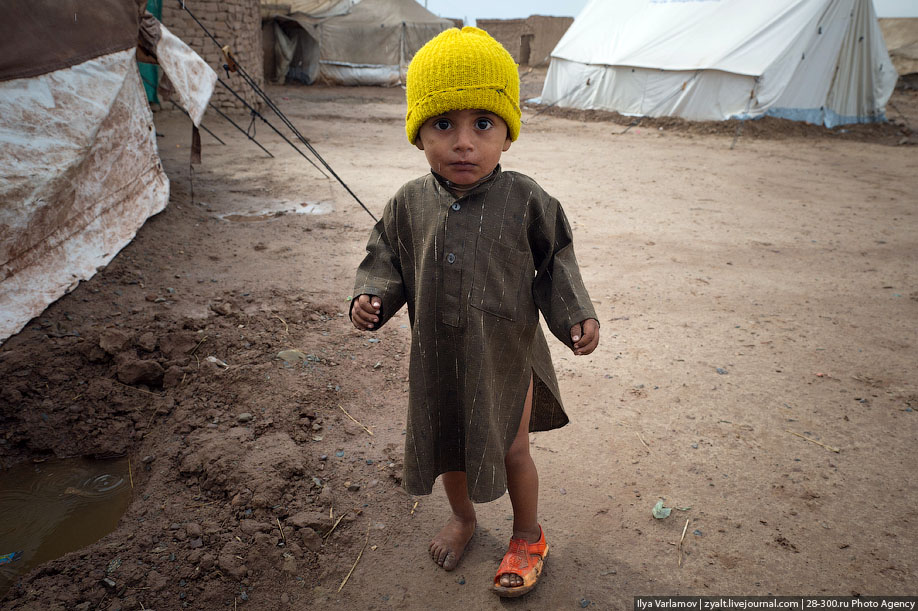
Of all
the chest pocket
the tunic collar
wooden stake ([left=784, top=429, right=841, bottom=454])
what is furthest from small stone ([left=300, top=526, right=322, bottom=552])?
wooden stake ([left=784, top=429, right=841, bottom=454])

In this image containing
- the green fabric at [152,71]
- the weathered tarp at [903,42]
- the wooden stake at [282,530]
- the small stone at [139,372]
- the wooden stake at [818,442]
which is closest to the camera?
the wooden stake at [282,530]

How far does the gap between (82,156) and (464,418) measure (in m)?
3.12

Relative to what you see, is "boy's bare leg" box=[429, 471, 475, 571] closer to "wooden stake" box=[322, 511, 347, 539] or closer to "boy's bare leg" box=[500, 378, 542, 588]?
"boy's bare leg" box=[500, 378, 542, 588]

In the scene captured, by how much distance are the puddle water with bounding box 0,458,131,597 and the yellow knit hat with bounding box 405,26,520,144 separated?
5.94 feet

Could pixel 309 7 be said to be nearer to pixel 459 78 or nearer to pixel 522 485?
pixel 459 78

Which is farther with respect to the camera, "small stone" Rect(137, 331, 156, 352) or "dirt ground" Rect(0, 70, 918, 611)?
"small stone" Rect(137, 331, 156, 352)

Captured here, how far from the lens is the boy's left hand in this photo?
148 cm

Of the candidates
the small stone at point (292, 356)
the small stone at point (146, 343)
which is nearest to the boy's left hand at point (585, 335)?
the small stone at point (292, 356)

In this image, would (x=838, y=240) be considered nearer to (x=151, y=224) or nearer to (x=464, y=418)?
(x=464, y=418)

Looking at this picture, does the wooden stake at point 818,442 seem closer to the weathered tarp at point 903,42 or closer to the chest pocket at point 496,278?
the chest pocket at point 496,278

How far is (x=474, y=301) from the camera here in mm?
1483

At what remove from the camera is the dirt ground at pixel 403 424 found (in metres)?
1.76

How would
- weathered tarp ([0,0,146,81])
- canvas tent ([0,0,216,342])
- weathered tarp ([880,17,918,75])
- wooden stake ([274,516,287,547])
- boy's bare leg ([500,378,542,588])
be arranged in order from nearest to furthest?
boy's bare leg ([500,378,542,588])
wooden stake ([274,516,287,547])
canvas tent ([0,0,216,342])
weathered tarp ([0,0,146,81])
weathered tarp ([880,17,918,75])

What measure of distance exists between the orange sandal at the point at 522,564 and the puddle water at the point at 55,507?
1403mm
